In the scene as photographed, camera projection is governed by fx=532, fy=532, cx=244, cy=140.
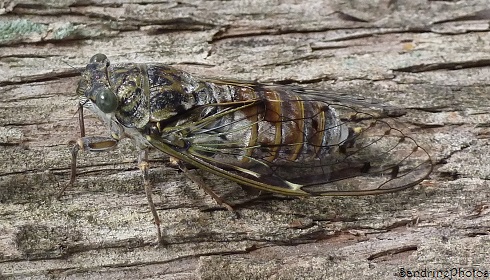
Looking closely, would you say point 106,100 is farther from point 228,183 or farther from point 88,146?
point 228,183

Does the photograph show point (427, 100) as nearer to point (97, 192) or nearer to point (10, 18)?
point (97, 192)

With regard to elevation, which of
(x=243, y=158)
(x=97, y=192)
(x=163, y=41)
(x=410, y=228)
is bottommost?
(x=410, y=228)

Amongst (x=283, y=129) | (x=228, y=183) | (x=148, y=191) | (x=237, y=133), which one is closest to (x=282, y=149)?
(x=283, y=129)

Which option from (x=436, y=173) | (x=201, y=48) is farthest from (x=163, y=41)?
(x=436, y=173)

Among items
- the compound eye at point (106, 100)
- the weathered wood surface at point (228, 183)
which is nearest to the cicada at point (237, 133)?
the compound eye at point (106, 100)

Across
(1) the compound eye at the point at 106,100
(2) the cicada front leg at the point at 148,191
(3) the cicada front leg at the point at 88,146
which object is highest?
(1) the compound eye at the point at 106,100

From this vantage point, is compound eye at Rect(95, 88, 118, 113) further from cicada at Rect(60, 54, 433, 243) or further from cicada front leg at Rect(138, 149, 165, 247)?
cicada front leg at Rect(138, 149, 165, 247)

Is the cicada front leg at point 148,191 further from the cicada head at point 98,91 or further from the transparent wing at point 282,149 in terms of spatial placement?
the cicada head at point 98,91
